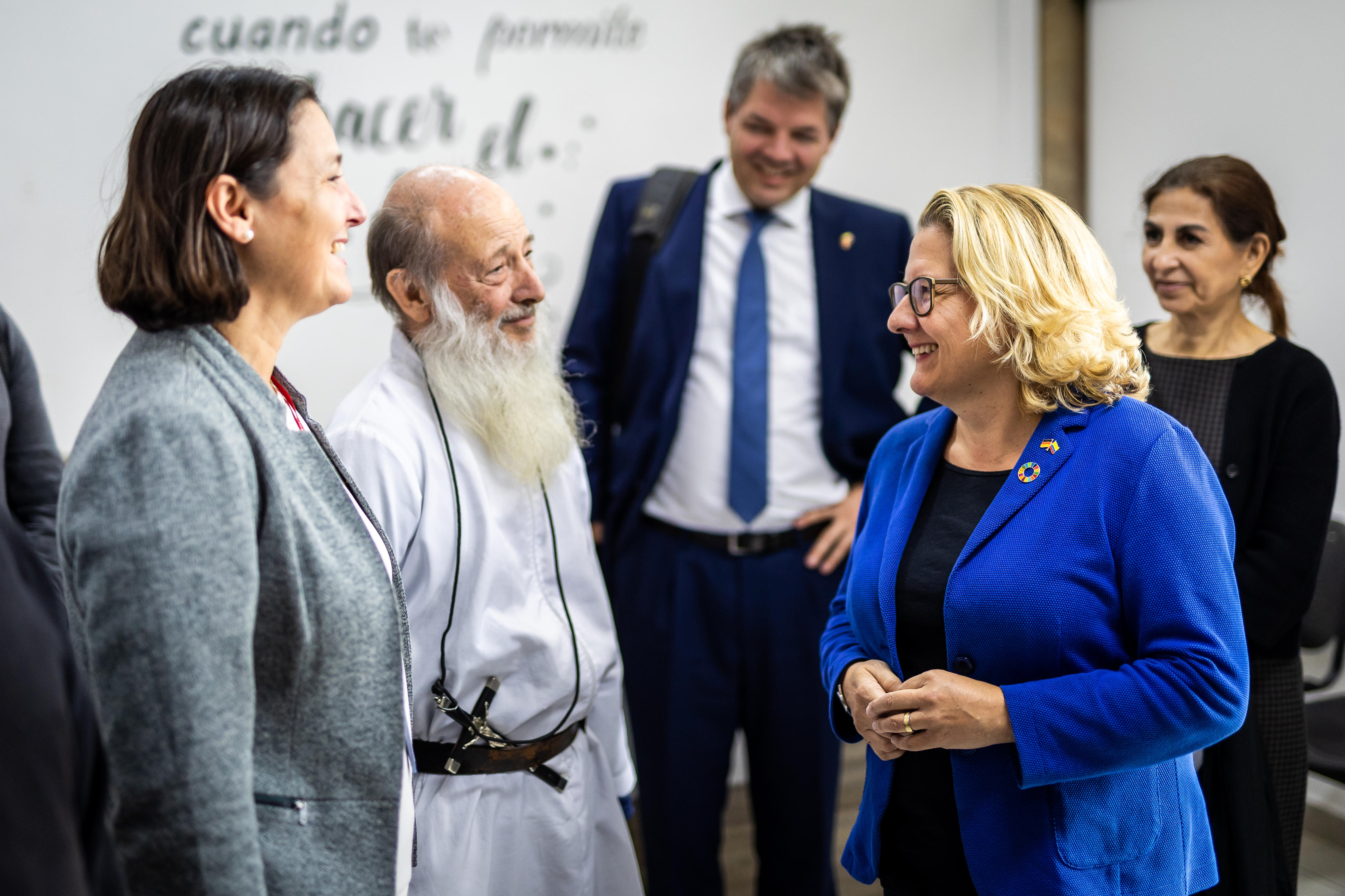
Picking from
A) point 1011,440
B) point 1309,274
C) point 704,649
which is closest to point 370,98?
point 704,649

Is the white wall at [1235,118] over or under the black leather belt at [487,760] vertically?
over

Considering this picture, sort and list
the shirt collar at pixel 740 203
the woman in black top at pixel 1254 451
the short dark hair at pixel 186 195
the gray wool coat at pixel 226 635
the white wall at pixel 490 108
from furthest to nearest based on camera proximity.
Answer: the white wall at pixel 490 108
the shirt collar at pixel 740 203
the woman in black top at pixel 1254 451
the short dark hair at pixel 186 195
the gray wool coat at pixel 226 635

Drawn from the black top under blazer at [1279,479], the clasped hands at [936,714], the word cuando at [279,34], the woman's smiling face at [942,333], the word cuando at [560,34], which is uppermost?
the word cuando at [560,34]

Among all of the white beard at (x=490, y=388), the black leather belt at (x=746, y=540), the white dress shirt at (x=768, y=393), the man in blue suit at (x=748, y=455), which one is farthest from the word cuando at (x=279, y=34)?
the black leather belt at (x=746, y=540)

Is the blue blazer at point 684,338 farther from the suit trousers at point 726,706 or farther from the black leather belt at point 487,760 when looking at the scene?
the black leather belt at point 487,760

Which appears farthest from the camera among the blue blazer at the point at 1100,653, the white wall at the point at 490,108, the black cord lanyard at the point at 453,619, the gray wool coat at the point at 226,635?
the white wall at the point at 490,108

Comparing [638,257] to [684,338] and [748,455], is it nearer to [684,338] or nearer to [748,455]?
[684,338]

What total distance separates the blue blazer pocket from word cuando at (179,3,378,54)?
2.65 m

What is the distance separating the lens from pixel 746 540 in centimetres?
242

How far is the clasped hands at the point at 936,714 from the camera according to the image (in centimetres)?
128

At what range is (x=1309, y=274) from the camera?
2381mm

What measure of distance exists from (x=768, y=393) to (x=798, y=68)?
76 centimetres

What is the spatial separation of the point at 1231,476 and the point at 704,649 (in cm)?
118

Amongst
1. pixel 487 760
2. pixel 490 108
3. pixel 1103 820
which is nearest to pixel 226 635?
pixel 487 760
